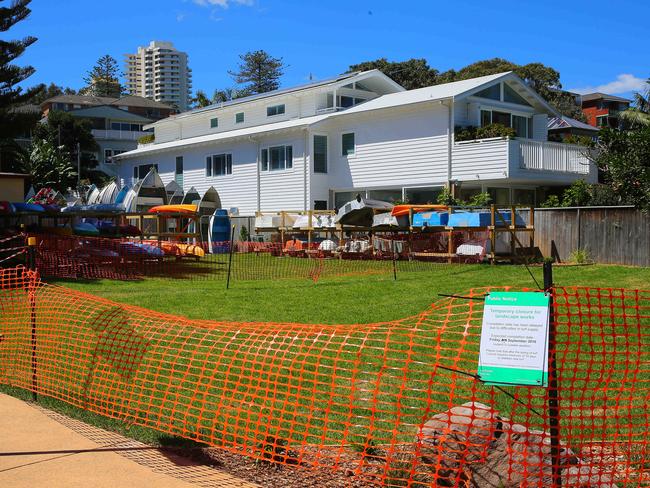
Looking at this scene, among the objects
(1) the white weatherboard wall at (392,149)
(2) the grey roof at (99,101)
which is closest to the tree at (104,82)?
(2) the grey roof at (99,101)

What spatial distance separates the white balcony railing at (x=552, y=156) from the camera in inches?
1132

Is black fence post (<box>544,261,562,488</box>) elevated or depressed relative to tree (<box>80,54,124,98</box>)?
depressed

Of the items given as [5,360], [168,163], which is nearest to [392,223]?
[5,360]

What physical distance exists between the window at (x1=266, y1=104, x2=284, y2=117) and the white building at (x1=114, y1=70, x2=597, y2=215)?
0.21ft

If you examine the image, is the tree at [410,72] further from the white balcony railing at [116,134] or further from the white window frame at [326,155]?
the white window frame at [326,155]

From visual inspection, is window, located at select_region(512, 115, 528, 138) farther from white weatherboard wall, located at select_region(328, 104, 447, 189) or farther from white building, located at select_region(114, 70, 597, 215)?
white weatherboard wall, located at select_region(328, 104, 447, 189)

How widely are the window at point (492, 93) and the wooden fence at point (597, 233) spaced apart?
27.1 ft

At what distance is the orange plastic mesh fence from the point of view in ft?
16.1

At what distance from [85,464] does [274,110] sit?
3470 cm

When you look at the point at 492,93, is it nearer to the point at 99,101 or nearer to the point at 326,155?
the point at 326,155

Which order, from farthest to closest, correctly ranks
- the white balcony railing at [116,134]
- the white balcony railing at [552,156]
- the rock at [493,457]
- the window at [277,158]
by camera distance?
the white balcony railing at [116,134], the window at [277,158], the white balcony railing at [552,156], the rock at [493,457]

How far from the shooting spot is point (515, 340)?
4109 mm

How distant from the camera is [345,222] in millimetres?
26828

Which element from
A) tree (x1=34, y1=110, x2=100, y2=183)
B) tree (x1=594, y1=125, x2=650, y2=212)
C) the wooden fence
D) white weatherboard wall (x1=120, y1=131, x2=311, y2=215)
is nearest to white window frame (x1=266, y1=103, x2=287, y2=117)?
white weatherboard wall (x1=120, y1=131, x2=311, y2=215)
